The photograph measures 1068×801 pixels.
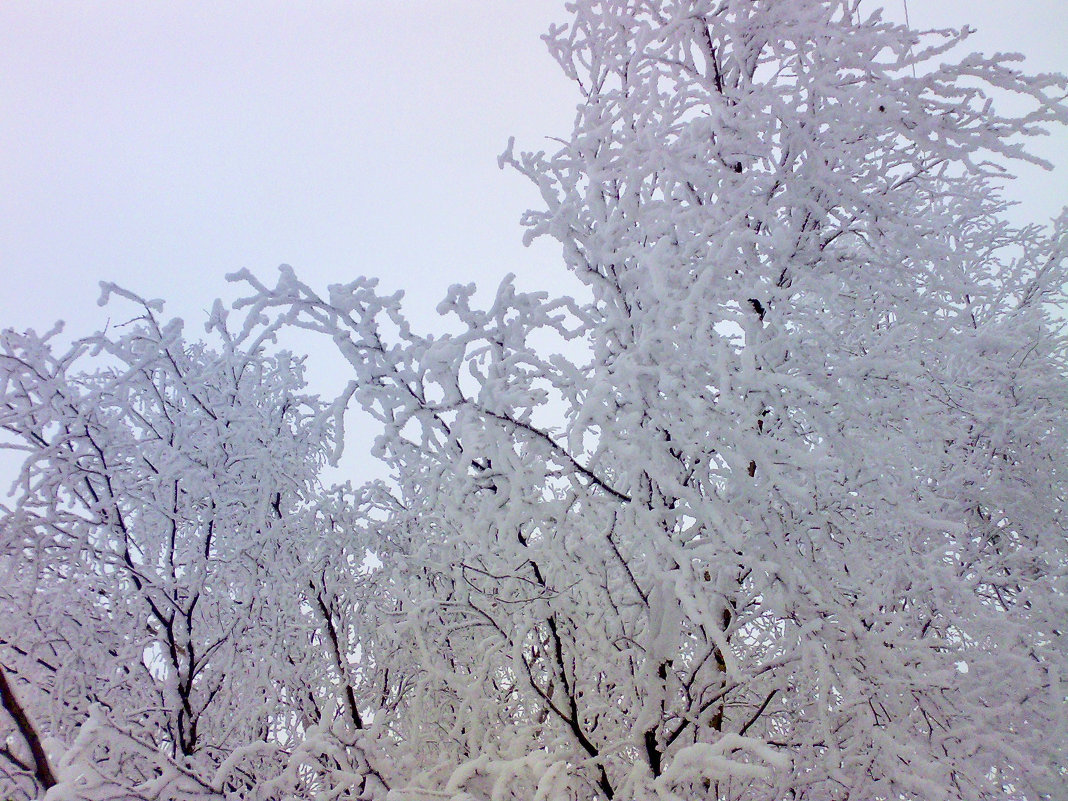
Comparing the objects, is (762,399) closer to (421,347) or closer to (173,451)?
(421,347)

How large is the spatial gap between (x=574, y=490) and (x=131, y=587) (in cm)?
279

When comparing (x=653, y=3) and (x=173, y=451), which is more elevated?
(x=653, y=3)

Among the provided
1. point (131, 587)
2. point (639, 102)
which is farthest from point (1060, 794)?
point (131, 587)

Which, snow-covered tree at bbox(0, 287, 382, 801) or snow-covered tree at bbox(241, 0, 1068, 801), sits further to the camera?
snow-covered tree at bbox(0, 287, 382, 801)

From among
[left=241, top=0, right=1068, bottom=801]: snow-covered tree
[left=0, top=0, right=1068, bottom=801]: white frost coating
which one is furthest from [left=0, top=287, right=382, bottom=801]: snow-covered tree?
[left=241, top=0, right=1068, bottom=801]: snow-covered tree

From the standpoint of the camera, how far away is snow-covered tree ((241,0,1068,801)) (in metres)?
1.88

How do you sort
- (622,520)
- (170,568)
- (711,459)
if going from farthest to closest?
(170,568), (711,459), (622,520)

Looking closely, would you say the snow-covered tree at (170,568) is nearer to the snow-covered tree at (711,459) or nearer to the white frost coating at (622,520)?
the white frost coating at (622,520)

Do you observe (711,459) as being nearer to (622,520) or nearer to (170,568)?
(622,520)

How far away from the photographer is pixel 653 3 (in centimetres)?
297

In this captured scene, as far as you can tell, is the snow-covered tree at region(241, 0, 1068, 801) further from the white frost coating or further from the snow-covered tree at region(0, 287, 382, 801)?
the snow-covered tree at region(0, 287, 382, 801)

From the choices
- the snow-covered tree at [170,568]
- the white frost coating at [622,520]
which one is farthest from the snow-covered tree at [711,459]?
the snow-covered tree at [170,568]

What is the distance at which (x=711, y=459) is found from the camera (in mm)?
2307

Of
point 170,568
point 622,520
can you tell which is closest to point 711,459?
point 622,520
